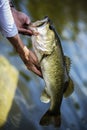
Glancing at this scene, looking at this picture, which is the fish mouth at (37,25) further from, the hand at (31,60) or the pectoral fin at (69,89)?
the pectoral fin at (69,89)

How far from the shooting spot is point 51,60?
4.73m

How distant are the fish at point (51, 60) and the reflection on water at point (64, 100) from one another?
1494 millimetres

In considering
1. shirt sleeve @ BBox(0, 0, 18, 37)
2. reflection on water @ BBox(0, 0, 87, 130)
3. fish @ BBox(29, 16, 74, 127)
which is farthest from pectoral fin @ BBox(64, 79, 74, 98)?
reflection on water @ BBox(0, 0, 87, 130)

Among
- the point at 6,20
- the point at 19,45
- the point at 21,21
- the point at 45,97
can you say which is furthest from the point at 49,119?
the point at 6,20

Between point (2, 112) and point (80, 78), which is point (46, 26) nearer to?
point (2, 112)

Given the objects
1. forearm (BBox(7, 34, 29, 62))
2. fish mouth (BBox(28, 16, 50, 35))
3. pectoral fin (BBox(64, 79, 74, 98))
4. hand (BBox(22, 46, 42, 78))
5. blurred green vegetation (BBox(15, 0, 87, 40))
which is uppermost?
fish mouth (BBox(28, 16, 50, 35))

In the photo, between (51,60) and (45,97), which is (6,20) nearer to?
(51,60)

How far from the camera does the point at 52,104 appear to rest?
512 cm

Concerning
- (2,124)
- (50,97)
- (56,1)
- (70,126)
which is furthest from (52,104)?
(56,1)

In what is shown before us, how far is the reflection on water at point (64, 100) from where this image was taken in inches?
265

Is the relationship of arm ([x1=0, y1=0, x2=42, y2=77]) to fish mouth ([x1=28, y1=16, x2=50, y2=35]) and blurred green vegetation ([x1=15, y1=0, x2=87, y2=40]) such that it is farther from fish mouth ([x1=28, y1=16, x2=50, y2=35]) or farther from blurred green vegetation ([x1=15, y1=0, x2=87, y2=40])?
blurred green vegetation ([x1=15, y1=0, x2=87, y2=40])

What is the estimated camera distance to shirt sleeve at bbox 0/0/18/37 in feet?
14.1

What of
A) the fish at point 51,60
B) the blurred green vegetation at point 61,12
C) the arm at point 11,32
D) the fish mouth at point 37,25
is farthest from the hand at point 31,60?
the blurred green vegetation at point 61,12

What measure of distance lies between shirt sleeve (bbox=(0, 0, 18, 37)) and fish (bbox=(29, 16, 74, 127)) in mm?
223
